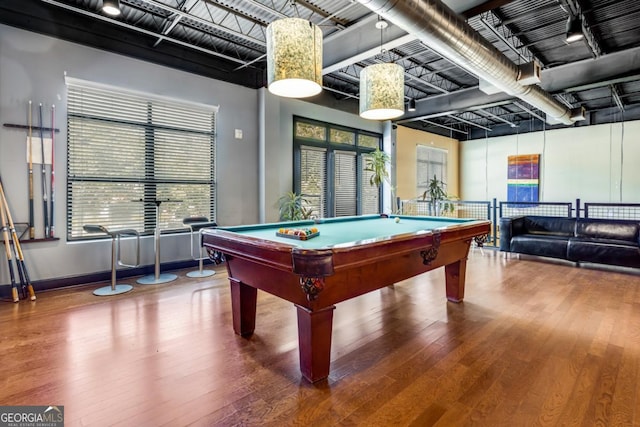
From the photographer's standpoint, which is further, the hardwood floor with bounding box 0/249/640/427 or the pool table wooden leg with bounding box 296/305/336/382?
the pool table wooden leg with bounding box 296/305/336/382

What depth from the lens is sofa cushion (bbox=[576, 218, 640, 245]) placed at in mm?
5020

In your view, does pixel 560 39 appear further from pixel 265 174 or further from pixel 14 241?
pixel 14 241

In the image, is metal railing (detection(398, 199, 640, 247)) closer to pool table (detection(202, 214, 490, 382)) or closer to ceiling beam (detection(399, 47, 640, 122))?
ceiling beam (detection(399, 47, 640, 122))

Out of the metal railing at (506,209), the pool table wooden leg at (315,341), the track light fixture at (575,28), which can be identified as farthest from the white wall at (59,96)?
the metal railing at (506,209)

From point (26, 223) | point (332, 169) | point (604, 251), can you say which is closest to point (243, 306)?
point (26, 223)

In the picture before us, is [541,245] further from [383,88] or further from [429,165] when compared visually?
[429,165]

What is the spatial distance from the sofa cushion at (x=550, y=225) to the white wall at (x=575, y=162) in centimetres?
414

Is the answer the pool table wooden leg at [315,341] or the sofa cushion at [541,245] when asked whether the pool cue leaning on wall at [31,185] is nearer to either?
the pool table wooden leg at [315,341]

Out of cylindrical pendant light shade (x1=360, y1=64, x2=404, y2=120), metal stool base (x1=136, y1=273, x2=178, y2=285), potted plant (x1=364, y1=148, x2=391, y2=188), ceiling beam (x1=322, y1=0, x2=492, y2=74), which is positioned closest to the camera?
cylindrical pendant light shade (x1=360, y1=64, x2=404, y2=120)

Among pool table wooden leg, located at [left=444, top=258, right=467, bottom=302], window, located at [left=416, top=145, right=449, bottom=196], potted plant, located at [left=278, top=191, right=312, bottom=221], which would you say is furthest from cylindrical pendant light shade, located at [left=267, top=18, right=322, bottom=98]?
window, located at [left=416, top=145, right=449, bottom=196]

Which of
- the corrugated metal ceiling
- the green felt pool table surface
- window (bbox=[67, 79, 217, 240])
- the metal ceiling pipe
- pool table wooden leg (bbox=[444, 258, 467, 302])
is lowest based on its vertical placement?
Answer: pool table wooden leg (bbox=[444, 258, 467, 302])

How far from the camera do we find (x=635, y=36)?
4.63 m

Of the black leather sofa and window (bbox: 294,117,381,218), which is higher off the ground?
window (bbox: 294,117,381,218)

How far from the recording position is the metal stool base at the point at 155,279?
4.33 metres
